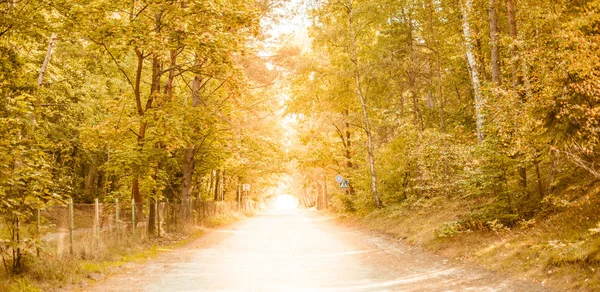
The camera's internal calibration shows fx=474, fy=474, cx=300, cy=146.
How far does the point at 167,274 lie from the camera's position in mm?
11062

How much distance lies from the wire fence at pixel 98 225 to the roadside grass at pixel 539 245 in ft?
30.2

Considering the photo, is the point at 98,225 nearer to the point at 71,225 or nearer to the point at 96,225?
the point at 96,225

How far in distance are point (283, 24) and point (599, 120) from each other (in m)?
16.9

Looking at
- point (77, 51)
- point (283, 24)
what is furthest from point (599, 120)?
point (77, 51)

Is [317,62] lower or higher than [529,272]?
higher

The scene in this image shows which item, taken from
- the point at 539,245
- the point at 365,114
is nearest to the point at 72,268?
the point at 539,245

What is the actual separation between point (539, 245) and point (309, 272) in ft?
16.0

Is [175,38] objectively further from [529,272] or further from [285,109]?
[285,109]

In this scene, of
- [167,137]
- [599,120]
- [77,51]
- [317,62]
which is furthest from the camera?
[317,62]

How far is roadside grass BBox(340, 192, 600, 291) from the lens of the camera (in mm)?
7750

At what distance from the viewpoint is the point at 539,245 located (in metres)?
9.29

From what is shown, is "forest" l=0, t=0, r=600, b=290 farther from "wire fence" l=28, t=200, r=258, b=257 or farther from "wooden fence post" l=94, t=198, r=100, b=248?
"wooden fence post" l=94, t=198, r=100, b=248

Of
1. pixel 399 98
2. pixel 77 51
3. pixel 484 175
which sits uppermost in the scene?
pixel 77 51

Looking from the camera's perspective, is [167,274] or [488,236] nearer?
[167,274]
